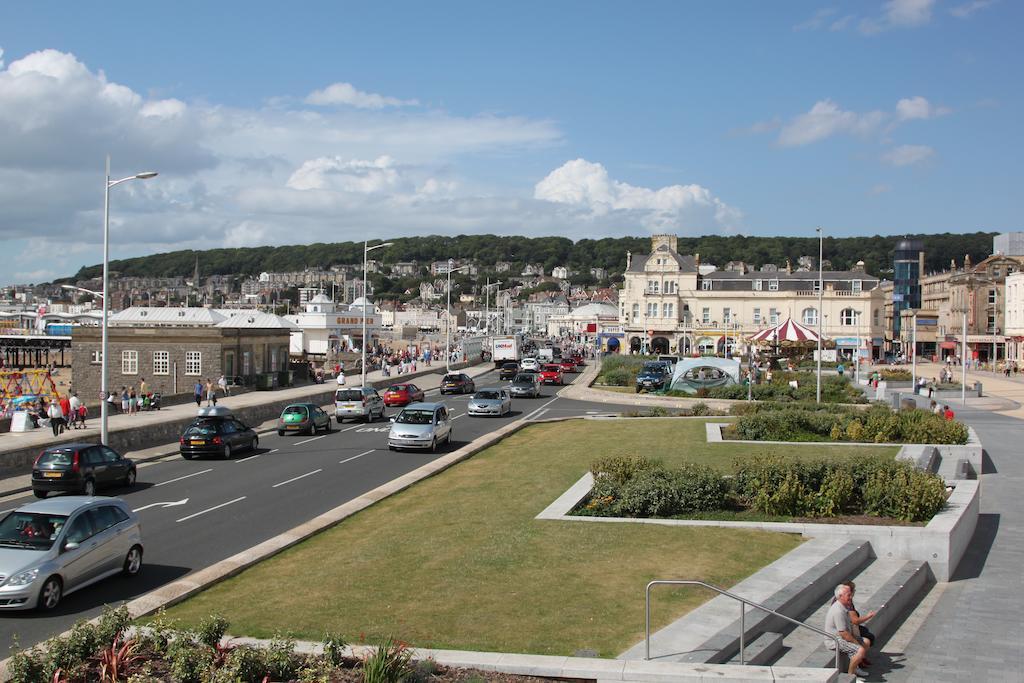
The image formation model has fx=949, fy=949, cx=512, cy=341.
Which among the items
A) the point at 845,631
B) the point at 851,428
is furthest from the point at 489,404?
the point at 845,631

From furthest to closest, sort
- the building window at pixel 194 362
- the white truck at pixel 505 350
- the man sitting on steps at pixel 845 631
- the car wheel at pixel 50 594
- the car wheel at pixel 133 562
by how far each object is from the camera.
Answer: the white truck at pixel 505 350 < the building window at pixel 194 362 < the car wheel at pixel 133 562 < the car wheel at pixel 50 594 < the man sitting on steps at pixel 845 631

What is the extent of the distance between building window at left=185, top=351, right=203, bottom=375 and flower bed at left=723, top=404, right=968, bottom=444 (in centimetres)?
3474

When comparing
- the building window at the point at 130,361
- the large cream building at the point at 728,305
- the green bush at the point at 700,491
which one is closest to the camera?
the green bush at the point at 700,491

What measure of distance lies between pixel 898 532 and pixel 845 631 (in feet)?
19.8

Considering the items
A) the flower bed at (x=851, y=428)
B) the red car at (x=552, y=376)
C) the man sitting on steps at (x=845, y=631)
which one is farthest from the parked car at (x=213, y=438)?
the red car at (x=552, y=376)

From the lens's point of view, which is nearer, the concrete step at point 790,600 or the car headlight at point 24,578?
the concrete step at point 790,600

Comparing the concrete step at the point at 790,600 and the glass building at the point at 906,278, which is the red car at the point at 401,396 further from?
the glass building at the point at 906,278

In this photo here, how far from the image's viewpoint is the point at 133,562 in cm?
1495

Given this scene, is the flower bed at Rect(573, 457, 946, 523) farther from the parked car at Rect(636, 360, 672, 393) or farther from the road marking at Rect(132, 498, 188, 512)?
the parked car at Rect(636, 360, 672, 393)

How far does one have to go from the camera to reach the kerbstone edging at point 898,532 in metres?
16.3

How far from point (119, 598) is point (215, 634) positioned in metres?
4.66

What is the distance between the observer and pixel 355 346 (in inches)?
4542

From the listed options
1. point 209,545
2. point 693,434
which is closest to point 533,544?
point 209,545

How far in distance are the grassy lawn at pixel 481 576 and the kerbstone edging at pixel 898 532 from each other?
0.40 meters
